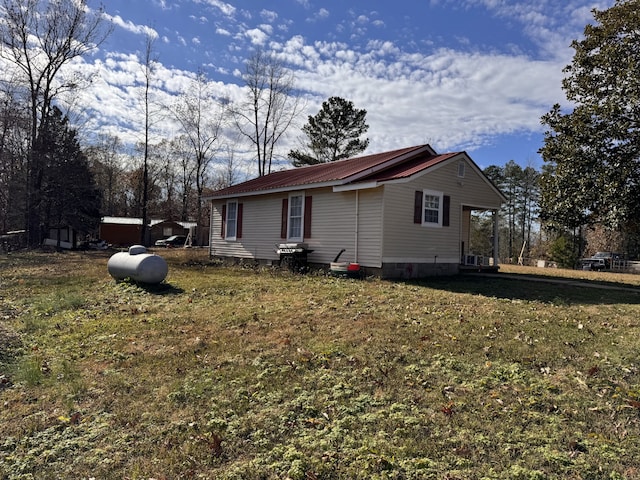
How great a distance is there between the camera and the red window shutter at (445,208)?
46.8 feet

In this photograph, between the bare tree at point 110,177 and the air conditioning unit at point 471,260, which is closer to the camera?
the air conditioning unit at point 471,260

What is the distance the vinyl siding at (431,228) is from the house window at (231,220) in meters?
8.52

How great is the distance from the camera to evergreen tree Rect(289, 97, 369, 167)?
36.2 meters

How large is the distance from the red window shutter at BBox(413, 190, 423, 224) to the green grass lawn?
16.5ft

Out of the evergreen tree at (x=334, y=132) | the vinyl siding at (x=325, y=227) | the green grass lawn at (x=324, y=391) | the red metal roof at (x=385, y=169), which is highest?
the evergreen tree at (x=334, y=132)

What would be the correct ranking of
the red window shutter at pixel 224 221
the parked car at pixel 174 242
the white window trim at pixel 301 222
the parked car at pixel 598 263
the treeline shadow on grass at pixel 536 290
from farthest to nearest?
1. the parked car at pixel 174 242
2. the parked car at pixel 598 263
3. the red window shutter at pixel 224 221
4. the white window trim at pixel 301 222
5. the treeline shadow on grass at pixel 536 290

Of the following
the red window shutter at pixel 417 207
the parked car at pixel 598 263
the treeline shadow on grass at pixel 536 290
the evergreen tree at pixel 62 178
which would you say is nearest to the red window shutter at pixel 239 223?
the red window shutter at pixel 417 207

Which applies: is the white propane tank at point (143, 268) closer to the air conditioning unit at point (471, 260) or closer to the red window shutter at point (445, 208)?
the red window shutter at point (445, 208)

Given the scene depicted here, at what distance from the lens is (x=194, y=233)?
41.8m

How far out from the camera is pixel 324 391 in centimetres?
446

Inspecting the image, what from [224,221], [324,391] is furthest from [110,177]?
[324,391]

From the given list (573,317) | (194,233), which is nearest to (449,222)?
(573,317)

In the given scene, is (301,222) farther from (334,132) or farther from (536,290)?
(334,132)

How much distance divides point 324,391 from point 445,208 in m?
11.0
